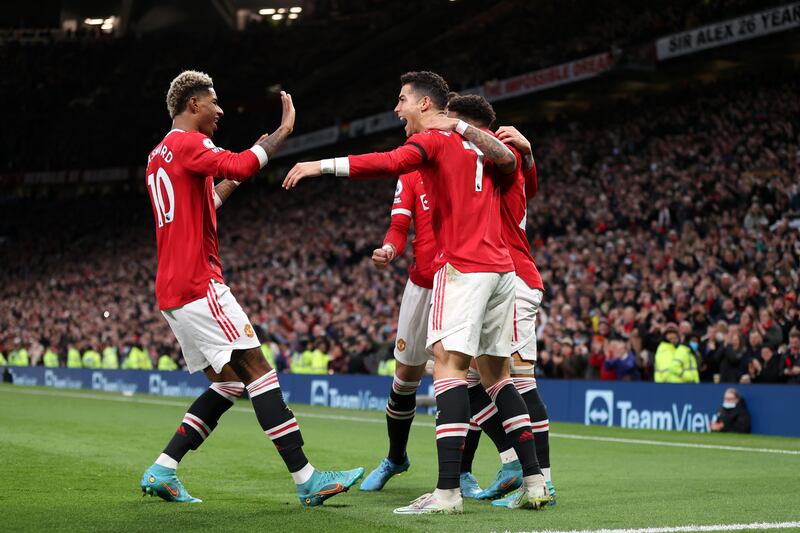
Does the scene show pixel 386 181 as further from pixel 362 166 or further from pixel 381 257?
pixel 362 166

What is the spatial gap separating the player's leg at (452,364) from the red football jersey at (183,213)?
4.33ft

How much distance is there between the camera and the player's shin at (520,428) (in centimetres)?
599

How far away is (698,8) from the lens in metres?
25.2

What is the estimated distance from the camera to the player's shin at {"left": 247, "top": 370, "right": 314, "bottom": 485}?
591cm

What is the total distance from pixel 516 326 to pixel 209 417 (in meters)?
2.04

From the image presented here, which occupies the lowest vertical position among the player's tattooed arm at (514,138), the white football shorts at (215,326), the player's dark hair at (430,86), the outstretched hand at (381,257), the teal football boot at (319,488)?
the teal football boot at (319,488)

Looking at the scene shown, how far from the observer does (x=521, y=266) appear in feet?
22.2

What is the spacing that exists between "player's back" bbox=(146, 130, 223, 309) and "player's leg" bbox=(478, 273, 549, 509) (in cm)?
165

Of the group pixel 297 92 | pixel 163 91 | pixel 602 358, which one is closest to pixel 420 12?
Answer: pixel 297 92

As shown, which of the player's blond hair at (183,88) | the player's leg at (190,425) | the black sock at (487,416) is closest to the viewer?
the player's leg at (190,425)

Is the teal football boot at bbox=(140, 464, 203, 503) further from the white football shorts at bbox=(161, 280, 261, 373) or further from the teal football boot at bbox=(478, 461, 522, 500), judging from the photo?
the teal football boot at bbox=(478, 461, 522, 500)

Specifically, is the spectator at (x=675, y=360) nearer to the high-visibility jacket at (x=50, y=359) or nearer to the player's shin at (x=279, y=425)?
the player's shin at (x=279, y=425)

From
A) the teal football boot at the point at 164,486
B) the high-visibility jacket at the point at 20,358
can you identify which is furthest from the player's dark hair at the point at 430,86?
the high-visibility jacket at the point at 20,358

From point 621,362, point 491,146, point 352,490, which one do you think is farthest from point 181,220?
point 621,362
